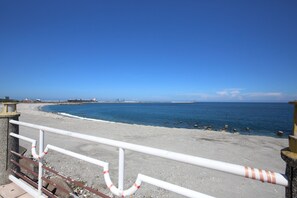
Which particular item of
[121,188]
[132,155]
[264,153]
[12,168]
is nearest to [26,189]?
[12,168]

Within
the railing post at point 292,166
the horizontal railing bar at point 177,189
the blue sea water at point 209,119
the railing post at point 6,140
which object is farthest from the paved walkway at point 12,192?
the blue sea water at point 209,119

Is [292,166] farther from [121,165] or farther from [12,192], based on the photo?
[12,192]

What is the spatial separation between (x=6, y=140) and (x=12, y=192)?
904 mm

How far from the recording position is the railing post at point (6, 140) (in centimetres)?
345

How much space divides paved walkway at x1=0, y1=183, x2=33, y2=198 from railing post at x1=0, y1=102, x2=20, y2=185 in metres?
0.16

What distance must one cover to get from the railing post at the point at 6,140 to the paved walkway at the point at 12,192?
0.16m

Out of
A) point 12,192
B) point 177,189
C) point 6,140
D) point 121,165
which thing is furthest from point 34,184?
A: point 177,189

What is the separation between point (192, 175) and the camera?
264 inches

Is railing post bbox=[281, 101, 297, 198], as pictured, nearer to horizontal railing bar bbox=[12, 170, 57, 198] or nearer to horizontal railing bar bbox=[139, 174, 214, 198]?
horizontal railing bar bbox=[139, 174, 214, 198]

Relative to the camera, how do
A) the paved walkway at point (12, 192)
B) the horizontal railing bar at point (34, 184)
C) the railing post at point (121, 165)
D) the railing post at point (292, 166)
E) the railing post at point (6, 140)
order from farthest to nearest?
the railing post at point (6, 140) < the paved walkway at point (12, 192) < the horizontal railing bar at point (34, 184) < the railing post at point (121, 165) < the railing post at point (292, 166)

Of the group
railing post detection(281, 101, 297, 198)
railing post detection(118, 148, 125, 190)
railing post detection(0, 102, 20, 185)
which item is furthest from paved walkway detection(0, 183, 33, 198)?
railing post detection(281, 101, 297, 198)

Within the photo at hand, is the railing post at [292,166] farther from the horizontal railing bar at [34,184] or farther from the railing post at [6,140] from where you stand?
the railing post at [6,140]

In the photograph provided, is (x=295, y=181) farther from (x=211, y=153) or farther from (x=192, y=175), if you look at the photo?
(x=211, y=153)

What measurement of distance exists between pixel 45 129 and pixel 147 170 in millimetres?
5005
